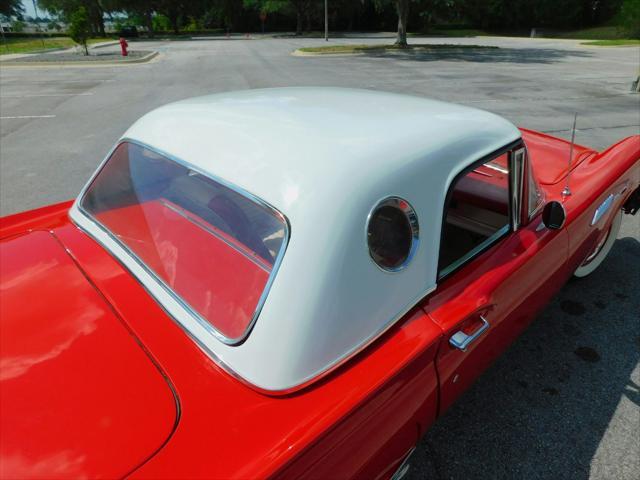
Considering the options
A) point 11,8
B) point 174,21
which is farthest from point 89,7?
point 11,8

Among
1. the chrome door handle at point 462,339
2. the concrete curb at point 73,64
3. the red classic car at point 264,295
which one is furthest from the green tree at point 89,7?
the chrome door handle at point 462,339

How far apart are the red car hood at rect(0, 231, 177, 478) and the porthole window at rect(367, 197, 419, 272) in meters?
0.74

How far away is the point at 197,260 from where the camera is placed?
1.58 metres

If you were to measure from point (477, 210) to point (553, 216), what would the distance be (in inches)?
19.5

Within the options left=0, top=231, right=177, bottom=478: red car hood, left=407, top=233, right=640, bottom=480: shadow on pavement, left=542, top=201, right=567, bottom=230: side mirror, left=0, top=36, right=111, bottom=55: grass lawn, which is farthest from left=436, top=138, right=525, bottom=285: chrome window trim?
left=0, top=36, right=111, bottom=55: grass lawn

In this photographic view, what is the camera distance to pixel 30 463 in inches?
38.4

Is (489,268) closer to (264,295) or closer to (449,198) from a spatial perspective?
(449,198)

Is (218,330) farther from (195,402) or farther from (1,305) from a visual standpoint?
(1,305)

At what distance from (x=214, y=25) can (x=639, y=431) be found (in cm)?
5758

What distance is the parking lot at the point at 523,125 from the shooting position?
6.52ft

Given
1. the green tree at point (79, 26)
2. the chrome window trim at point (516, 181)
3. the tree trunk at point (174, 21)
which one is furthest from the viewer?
the tree trunk at point (174, 21)

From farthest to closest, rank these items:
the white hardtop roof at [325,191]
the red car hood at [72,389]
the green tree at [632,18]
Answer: the green tree at [632,18], the white hardtop roof at [325,191], the red car hood at [72,389]

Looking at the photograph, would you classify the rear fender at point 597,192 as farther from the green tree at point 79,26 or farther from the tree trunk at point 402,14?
the green tree at point 79,26

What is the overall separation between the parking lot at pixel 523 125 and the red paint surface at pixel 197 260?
121 cm
